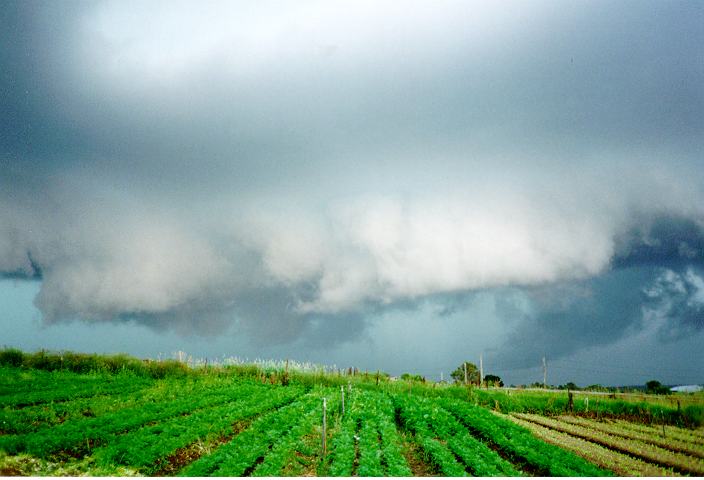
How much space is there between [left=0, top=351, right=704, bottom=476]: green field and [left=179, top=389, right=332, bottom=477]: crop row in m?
0.04

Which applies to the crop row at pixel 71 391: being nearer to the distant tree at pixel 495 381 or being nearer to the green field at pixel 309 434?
the green field at pixel 309 434

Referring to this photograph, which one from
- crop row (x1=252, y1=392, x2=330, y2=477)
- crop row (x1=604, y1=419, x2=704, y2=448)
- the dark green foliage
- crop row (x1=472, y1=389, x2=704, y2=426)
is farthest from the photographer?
the dark green foliage

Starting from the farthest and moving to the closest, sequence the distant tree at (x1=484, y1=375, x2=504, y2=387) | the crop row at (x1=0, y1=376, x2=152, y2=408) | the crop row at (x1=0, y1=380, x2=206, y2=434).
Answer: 1. the distant tree at (x1=484, y1=375, x2=504, y2=387)
2. the crop row at (x1=0, y1=376, x2=152, y2=408)
3. the crop row at (x1=0, y1=380, x2=206, y2=434)

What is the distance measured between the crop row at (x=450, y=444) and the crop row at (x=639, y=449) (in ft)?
13.6

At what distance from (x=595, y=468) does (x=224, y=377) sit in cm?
2372

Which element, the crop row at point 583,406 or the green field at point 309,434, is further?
the crop row at point 583,406

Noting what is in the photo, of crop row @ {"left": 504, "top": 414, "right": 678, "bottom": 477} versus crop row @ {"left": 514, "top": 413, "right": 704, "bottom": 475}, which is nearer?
crop row @ {"left": 504, "top": 414, "right": 678, "bottom": 477}

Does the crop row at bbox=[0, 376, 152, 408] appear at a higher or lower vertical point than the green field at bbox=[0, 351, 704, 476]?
higher

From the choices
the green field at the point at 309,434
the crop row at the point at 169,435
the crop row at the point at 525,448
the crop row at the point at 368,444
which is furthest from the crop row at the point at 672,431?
the crop row at the point at 169,435

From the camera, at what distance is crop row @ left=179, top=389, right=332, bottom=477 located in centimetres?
1098

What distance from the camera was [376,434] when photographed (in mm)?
14836

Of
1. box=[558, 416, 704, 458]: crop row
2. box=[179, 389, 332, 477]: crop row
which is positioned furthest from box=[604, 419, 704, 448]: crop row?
box=[179, 389, 332, 477]: crop row

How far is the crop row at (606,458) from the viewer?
11727mm

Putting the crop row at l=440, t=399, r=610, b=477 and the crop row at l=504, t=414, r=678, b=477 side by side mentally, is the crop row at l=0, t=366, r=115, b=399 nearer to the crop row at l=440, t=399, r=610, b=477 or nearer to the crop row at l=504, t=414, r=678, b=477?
the crop row at l=440, t=399, r=610, b=477
